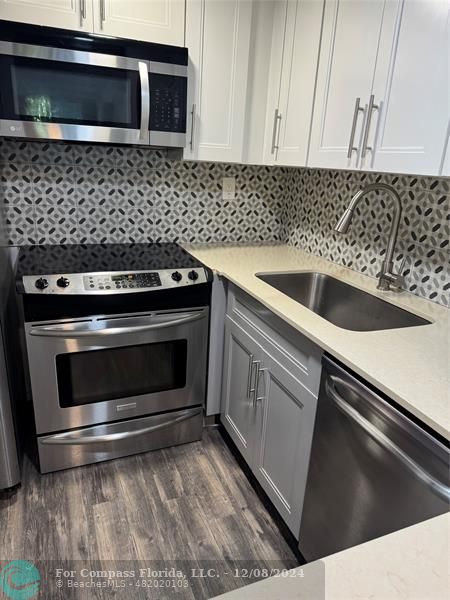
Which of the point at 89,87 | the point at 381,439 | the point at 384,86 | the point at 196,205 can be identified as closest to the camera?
the point at 381,439

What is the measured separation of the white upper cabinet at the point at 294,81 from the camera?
5.79 feet

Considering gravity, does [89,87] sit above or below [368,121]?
above

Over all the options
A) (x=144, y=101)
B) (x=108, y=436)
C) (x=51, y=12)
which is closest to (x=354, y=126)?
(x=144, y=101)

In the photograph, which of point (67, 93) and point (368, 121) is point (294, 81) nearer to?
point (368, 121)

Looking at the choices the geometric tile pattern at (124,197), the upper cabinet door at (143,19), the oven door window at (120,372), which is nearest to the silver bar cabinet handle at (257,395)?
the oven door window at (120,372)

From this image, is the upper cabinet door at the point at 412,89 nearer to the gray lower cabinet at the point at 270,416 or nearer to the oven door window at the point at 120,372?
the gray lower cabinet at the point at 270,416

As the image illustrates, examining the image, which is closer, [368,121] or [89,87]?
[368,121]

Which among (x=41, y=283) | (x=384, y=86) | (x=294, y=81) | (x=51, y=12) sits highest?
(x=51, y=12)

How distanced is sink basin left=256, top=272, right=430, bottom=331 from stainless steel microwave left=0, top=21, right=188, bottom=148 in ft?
2.86

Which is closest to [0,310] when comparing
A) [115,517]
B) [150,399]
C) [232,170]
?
[150,399]

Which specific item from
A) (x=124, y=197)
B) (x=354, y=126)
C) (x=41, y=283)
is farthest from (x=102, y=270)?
(x=354, y=126)

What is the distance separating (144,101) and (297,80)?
2.25 feet

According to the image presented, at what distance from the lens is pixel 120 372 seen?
1.97m

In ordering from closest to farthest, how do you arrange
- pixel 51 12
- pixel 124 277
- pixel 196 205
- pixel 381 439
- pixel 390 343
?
pixel 381 439 < pixel 390 343 < pixel 51 12 < pixel 124 277 < pixel 196 205
